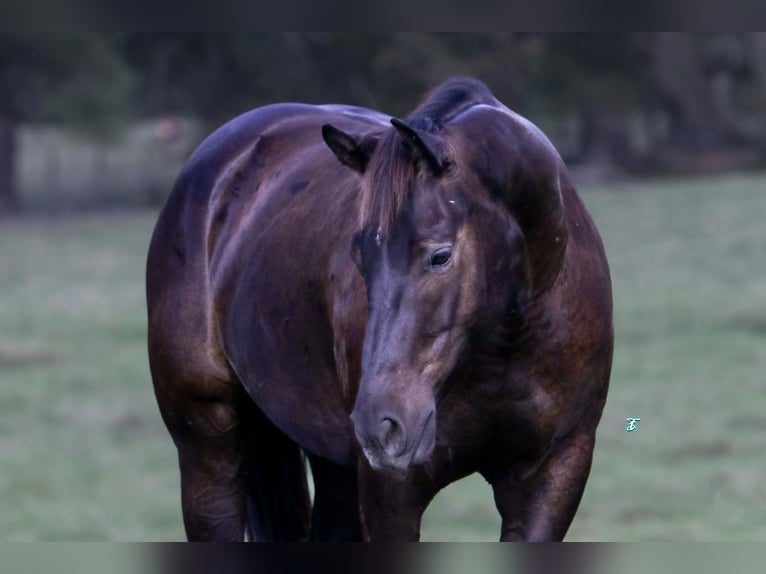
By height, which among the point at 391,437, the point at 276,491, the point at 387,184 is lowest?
the point at 276,491

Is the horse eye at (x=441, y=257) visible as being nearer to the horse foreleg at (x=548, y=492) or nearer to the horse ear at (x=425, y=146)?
the horse ear at (x=425, y=146)

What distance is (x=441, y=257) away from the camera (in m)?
2.58

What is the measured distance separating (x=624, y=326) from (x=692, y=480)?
4.84 metres

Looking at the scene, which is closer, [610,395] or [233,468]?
[233,468]

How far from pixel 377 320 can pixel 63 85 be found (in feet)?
69.8

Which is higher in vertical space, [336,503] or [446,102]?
[446,102]

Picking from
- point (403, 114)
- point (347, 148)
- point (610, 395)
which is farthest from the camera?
point (403, 114)

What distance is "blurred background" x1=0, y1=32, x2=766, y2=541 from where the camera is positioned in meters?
9.50

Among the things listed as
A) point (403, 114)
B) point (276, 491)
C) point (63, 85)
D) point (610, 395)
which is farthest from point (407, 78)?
point (276, 491)

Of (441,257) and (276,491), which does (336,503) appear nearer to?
(276,491)

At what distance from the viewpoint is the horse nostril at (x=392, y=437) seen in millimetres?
2480

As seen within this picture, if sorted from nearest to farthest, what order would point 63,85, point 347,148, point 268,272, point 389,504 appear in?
point 347,148, point 389,504, point 268,272, point 63,85

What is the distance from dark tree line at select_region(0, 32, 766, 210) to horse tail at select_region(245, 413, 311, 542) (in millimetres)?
16607

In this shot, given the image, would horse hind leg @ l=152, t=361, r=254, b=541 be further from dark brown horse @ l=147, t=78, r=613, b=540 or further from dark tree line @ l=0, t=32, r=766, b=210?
dark tree line @ l=0, t=32, r=766, b=210
